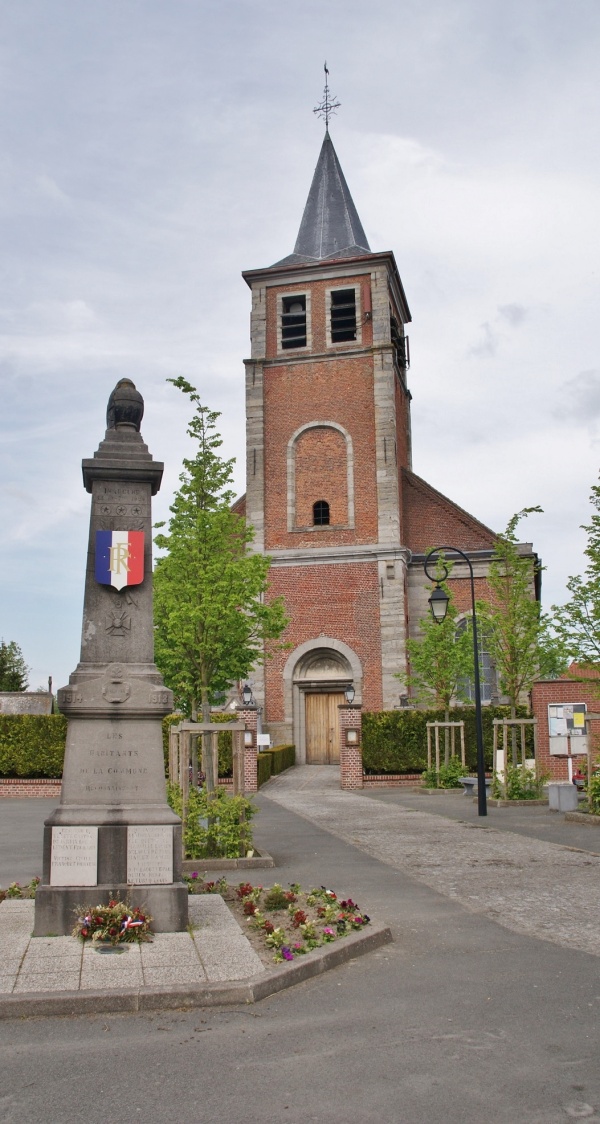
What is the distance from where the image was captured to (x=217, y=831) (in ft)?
34.2

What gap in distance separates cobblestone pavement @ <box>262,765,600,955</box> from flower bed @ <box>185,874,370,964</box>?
1.39 m

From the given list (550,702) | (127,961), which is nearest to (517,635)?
(550,702)

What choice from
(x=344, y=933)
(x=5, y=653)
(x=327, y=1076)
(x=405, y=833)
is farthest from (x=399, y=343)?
(x=327, y=1076)

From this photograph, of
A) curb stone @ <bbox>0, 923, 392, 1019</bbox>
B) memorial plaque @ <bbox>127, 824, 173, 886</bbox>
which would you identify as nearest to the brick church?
memorial plaque @ <bbox>127, 824, 173, 886</bbox>

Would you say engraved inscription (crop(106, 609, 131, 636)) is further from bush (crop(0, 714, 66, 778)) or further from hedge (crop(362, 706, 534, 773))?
hedge (crop(362, 706, 534, 773))

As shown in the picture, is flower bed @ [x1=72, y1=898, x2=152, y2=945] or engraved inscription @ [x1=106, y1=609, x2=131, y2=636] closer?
flower bed @ [x1=72, y1=898, x2=152, y2=945]

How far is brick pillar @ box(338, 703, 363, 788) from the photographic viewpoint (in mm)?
23844

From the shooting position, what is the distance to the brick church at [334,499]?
95.2ft

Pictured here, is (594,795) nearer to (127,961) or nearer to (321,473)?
(127,961)

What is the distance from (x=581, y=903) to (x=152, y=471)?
531 centimetres

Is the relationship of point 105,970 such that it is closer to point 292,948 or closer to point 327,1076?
point 292,948

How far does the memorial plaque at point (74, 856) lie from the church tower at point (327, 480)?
22.2 meters

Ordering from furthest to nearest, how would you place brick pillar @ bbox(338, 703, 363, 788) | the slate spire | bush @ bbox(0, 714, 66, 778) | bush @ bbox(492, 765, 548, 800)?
the slate spire < brick pillar @ bbox(338, 703, 363, 788) < bush @ bbox(0, 714, 66, 778) < bush @ bbox(492, 765, 548, 800)

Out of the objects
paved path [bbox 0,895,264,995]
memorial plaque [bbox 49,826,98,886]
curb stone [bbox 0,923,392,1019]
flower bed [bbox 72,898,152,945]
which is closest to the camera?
curb stone [bbox 0,923,392,1019]
